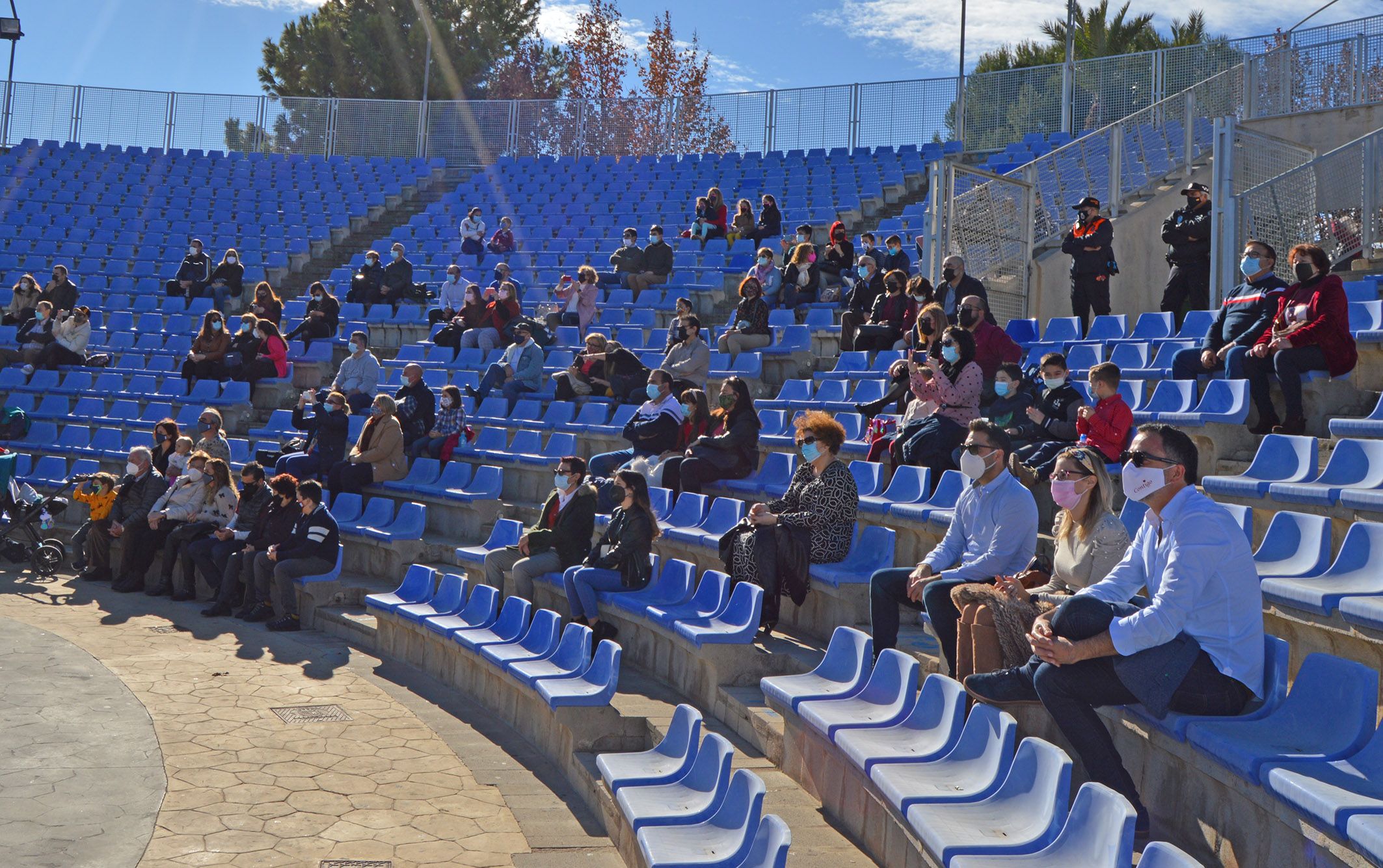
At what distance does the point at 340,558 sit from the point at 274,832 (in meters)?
4.67

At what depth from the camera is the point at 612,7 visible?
1550 inches

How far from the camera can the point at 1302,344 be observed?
21.7 feet

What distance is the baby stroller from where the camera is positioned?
36.1ft

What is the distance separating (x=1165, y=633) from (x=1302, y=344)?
12.1 feet

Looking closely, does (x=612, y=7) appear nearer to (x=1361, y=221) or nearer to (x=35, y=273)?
(x=35, y=273)

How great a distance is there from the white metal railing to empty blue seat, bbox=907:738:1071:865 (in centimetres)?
1682

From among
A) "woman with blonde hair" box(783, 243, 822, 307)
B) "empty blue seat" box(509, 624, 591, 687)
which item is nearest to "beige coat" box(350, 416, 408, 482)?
"woman with blonde hair" box(783, 243, 822, 307)

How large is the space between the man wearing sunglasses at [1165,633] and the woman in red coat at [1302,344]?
307cm

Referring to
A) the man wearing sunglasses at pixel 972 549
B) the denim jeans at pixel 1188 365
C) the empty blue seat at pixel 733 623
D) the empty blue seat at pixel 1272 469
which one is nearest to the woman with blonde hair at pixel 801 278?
the denim jeans at pixel 1188 365

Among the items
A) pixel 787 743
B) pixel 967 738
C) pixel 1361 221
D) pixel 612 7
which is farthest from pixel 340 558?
pixel 612 7

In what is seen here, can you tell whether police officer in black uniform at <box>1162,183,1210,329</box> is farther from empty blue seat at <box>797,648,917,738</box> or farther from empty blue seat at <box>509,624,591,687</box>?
empty blue seat at <box>797,648,917,738</box>

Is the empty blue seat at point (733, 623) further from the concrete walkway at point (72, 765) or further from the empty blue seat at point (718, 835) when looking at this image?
the concrete walkway at point (72, 765)

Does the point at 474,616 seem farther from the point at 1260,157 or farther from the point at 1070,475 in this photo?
the point at 1260,157

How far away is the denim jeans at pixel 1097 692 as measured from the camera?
11.9 feet
